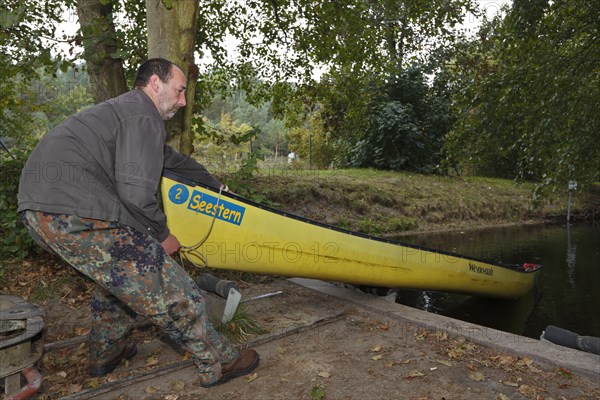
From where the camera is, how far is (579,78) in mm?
7562

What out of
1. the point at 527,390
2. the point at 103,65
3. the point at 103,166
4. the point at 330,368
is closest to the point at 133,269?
the point at 103,166

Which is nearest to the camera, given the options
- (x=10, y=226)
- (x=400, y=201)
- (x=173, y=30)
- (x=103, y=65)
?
(x=173, y=30)

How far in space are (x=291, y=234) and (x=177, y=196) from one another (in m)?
1.18

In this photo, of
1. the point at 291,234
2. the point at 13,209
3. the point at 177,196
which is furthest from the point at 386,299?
the point at 13,209

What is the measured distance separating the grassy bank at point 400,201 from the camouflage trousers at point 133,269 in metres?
6.89

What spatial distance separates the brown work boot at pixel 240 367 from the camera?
9.98 feet

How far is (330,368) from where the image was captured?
3305 mm

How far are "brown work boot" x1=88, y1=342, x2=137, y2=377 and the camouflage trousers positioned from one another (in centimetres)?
76

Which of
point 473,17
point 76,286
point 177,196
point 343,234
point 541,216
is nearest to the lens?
point 177,196

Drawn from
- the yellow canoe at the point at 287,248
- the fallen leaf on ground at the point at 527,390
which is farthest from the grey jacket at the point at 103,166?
the fallen leaf on ground at the point at 527,390

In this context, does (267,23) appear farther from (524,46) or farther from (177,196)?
(177,196)

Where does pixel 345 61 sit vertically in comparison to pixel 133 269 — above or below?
above

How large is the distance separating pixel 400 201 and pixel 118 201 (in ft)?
41.5

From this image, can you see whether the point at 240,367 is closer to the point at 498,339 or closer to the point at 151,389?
the point at 151,389
